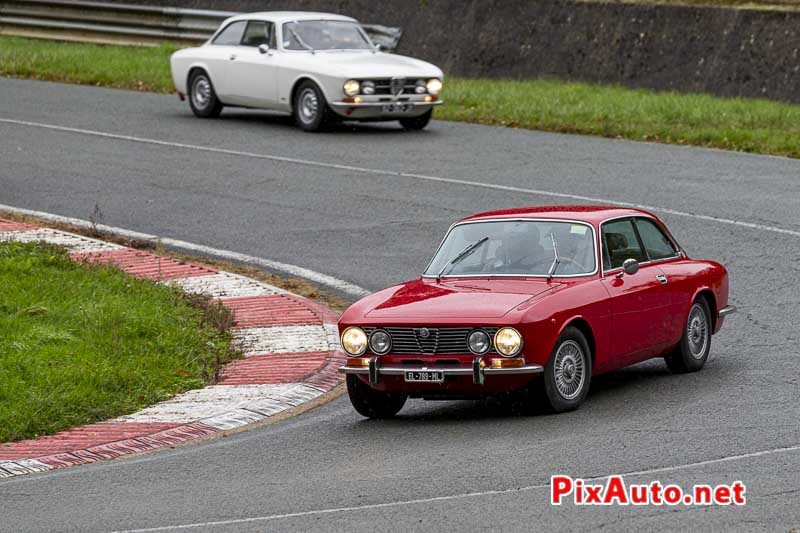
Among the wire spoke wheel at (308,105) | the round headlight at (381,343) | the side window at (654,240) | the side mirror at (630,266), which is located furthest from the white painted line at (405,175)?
the round headlight at (381,343)

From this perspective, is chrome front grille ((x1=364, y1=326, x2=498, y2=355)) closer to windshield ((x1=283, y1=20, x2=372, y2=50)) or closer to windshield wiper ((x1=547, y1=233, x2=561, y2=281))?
windshield wiper ((x1=547, y1=233, x2=561, y2=281))

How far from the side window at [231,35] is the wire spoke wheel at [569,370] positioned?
15283mm

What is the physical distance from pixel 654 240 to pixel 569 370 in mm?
1910

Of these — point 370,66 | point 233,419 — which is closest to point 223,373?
point 233,419

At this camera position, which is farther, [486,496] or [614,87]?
[614,87]

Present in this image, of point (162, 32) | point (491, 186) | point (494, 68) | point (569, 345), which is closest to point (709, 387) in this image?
point (569, 345)

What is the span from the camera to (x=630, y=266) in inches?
390

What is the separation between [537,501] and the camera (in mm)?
7113

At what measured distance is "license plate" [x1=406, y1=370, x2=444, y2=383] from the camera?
9023 mm

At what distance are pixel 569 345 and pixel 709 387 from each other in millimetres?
1196

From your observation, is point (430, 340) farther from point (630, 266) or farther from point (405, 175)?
point (405, 175)

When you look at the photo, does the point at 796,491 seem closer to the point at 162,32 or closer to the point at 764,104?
the point at 764,104

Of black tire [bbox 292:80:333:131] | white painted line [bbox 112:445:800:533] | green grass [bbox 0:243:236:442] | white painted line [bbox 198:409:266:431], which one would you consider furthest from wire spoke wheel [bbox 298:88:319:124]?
white painted line [bbox 112:445:800:533]

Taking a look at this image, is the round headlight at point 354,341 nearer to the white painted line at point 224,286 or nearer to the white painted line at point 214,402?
the white painted line at point 214,402
